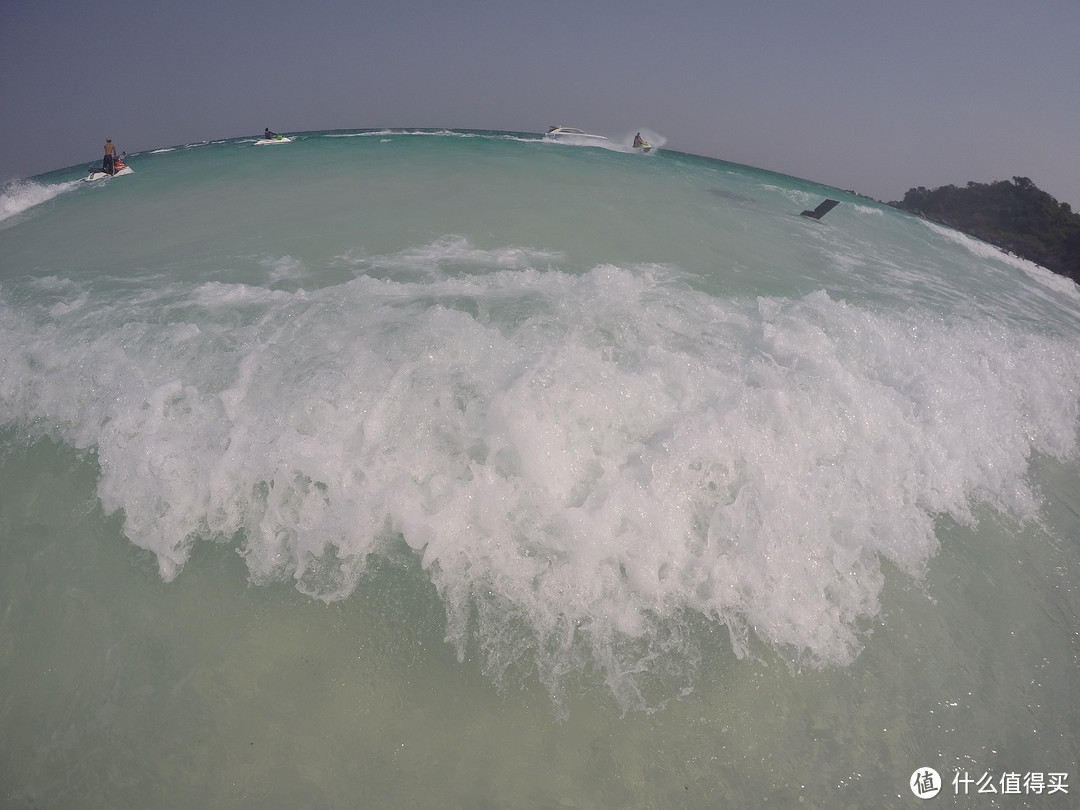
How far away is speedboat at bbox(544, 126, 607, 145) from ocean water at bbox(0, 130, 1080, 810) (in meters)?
37.4

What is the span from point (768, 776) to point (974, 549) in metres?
3.09

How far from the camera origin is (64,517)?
384 centimetres

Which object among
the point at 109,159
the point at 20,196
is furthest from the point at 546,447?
the point at 109,159

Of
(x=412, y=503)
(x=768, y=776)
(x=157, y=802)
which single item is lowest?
(x=157, y=802)

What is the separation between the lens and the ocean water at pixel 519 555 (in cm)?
272

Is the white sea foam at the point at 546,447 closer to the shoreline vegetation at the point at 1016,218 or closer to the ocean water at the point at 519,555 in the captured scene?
the ocean water at the point at 519,555

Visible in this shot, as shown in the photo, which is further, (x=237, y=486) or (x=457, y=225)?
(x=457, y=225)

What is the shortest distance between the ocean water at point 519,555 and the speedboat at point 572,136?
123ft

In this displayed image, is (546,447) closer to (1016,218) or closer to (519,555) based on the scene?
(519,555)

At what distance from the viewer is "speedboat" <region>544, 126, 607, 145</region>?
38.5 meters

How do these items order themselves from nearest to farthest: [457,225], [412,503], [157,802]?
[157,802]
[412,503]
[457,225]

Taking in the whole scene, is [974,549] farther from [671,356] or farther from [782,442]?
[671,356]

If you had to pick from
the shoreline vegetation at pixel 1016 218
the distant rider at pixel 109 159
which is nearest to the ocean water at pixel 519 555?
the distant rider at pixel 109 159

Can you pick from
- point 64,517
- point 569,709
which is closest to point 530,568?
point 569,709
